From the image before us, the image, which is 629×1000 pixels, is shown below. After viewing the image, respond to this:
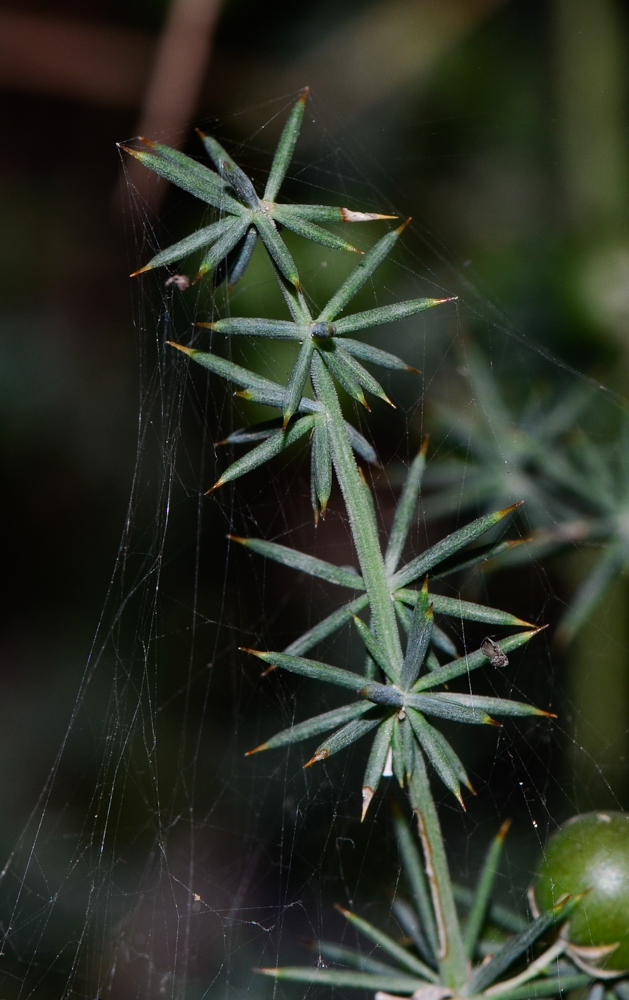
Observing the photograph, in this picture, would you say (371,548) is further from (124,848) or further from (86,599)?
(86,599)

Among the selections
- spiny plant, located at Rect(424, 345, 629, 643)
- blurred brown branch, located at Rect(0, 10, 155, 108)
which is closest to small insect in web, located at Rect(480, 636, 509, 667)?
spiny plant, located at Rect(424, 345, 629, 643)

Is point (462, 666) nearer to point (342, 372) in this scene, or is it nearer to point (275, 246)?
point (342, 372)

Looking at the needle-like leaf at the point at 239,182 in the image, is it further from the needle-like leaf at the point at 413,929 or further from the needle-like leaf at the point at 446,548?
the needle-like leaf at the point at 413,929

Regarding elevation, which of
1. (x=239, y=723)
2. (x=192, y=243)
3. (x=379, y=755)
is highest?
(x=192, y=243)

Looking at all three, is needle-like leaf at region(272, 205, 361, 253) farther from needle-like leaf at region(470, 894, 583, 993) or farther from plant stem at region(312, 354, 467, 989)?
needle-like leaf at region(470, 894, 583, 993)

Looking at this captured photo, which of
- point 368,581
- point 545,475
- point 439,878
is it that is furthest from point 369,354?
point 545,475

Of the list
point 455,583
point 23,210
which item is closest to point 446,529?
point 455,583
